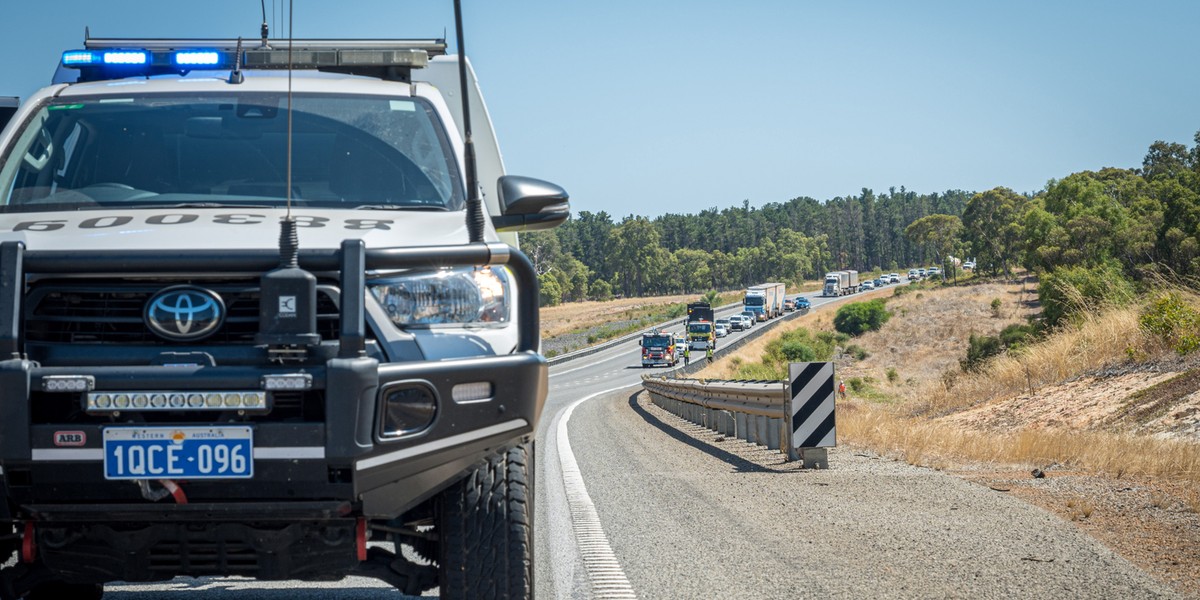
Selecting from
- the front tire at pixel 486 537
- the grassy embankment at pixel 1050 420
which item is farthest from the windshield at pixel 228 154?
the grassy embankment at pixel 1050 420

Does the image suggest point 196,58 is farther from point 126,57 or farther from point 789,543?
point 789,543

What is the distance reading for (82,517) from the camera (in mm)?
3650

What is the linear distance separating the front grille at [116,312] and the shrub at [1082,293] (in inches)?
842

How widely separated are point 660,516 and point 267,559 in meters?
4.24

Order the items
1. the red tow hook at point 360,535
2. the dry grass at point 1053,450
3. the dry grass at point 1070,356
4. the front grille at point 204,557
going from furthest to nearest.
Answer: the dry grass at point 1070,356 < the dry grass at point 1053,450 < the red tow hook at point 360,535 < the front grille at point 204,557

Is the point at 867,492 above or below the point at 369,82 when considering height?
below

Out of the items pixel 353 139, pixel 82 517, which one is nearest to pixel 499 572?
pixel 82 517

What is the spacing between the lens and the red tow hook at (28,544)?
393cm

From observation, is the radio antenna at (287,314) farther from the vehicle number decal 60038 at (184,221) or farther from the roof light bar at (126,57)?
the roof light bar at (126,57)

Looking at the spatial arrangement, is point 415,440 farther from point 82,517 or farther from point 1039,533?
point 1039,533

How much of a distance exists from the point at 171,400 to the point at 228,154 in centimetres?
185

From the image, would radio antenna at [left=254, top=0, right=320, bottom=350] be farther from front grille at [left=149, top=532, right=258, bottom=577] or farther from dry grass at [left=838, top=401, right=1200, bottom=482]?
dry grass at [left=838, top=401, right=1200, bottom=482]

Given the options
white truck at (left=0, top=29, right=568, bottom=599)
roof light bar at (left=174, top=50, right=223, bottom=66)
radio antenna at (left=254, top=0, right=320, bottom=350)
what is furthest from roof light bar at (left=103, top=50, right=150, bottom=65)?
radio antenna at (left=254, top=0, right=320, bottom=350)

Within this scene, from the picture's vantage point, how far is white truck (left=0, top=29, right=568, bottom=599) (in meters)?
3.54
